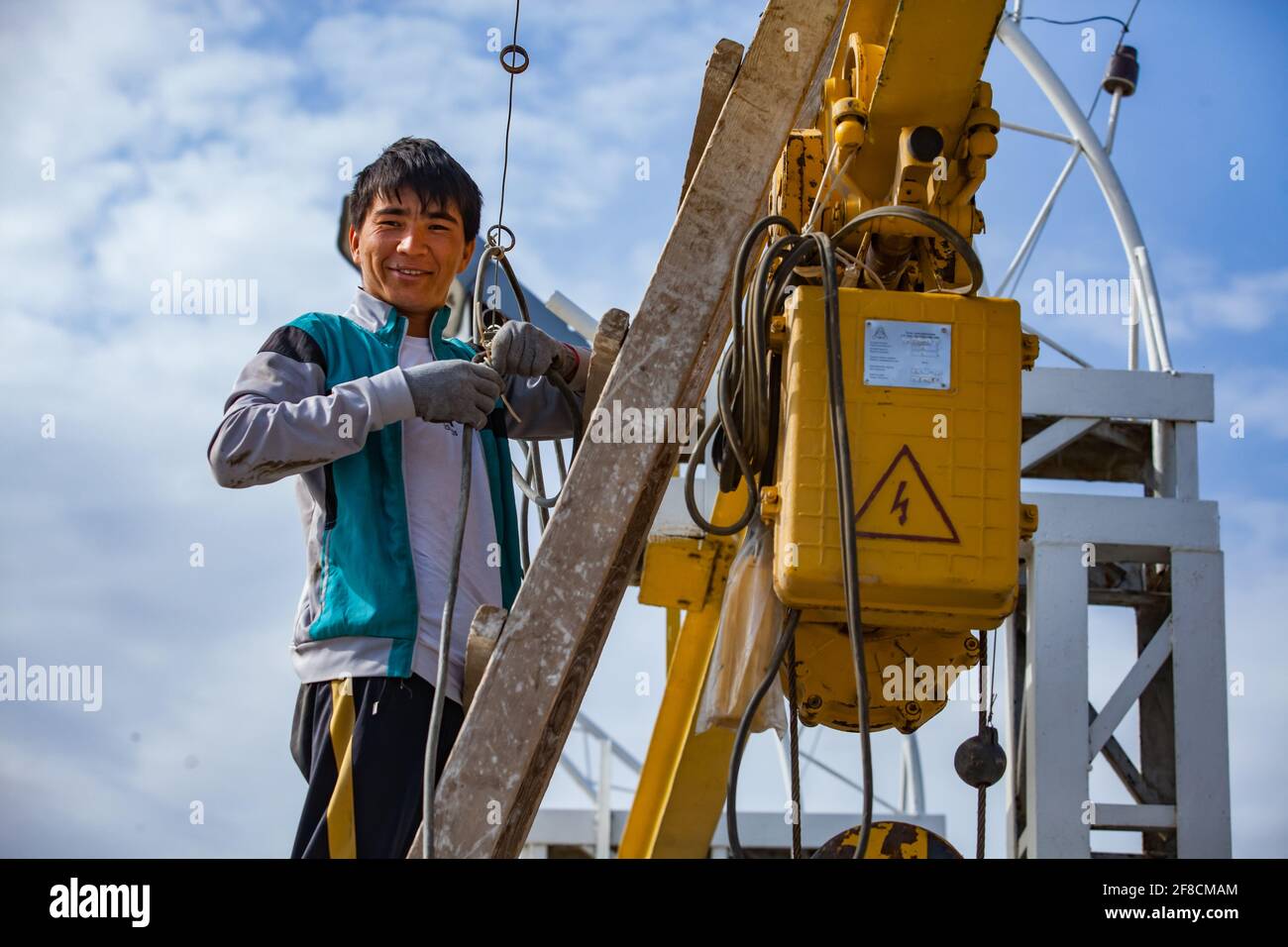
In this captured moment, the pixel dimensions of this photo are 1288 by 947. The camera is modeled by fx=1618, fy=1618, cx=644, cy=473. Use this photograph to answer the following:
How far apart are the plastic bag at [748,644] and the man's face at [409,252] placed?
1049 millimetres

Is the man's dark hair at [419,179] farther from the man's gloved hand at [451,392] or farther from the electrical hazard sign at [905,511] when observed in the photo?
the electrical hazard sign at [905,511]

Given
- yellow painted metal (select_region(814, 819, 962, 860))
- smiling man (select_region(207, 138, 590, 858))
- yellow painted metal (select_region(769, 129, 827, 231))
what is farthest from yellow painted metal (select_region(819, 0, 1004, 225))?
yellow painted metal (select_region(814, 819, 962, 860))

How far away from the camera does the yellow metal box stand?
3.31 m

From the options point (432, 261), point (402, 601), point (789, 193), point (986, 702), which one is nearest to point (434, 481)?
point (402, 601)

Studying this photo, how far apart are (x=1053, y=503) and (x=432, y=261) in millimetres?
4788

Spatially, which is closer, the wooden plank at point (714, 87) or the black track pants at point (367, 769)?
the black track pants at point (367, 769)

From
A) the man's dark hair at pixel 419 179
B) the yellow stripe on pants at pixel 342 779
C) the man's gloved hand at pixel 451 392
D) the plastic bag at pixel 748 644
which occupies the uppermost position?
the man's dark hair at pixel 419 179

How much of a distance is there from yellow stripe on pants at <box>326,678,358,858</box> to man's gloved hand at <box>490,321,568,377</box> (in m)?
0.78

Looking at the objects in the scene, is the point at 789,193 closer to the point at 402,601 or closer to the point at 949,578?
the point at 949,578

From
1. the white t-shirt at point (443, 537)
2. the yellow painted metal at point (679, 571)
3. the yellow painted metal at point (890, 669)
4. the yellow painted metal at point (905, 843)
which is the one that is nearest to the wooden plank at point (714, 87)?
the white t-shirt at point (443, 537)

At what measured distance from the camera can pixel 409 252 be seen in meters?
3.96

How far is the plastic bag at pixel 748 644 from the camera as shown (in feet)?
11.7

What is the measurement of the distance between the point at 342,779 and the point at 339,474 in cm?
67

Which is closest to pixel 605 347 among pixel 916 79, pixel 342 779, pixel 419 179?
pixel 419 179
